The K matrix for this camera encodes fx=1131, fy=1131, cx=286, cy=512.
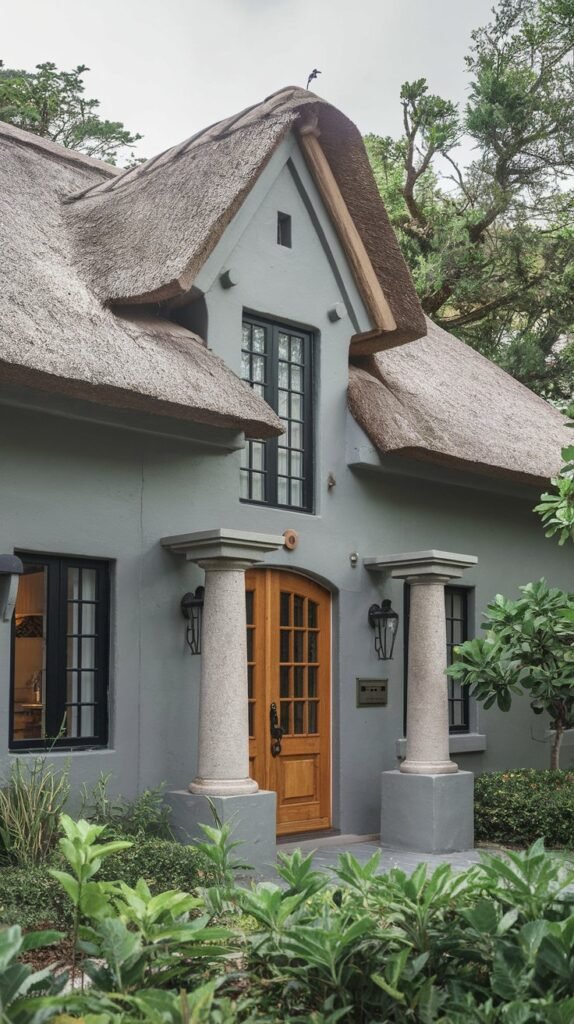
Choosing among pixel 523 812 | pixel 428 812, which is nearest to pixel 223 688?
pixel 428 812

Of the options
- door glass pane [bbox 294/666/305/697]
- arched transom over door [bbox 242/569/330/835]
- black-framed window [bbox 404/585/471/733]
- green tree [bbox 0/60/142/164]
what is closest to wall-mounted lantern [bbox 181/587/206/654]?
arched transom over door [bbox 242/569/330/835]

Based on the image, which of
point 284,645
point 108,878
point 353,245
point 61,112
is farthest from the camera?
point 61,112

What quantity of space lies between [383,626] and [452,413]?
264 centimetres

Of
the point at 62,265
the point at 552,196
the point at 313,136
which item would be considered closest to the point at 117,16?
the point at 552,196

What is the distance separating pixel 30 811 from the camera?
777 cm

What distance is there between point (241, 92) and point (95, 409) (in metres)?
29.1

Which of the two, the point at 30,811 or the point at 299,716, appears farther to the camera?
the point at 299,716

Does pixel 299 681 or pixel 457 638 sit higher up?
pixel 457 638

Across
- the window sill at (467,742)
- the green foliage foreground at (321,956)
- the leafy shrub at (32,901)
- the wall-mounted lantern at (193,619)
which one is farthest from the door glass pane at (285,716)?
the green foliage foreground at (321,956)

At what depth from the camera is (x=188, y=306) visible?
10258 mm

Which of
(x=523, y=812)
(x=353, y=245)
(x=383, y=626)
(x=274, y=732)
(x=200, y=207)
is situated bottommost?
(x=523, y=812)

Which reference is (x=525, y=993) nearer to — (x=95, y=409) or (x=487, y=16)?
(x=95, y=409)

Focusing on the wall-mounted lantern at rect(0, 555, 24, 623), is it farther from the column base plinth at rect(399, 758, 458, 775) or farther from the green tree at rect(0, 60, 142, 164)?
the green tree at rect(0, 60, 142, 164)

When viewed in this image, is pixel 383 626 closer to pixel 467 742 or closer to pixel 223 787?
pixel 467 742
